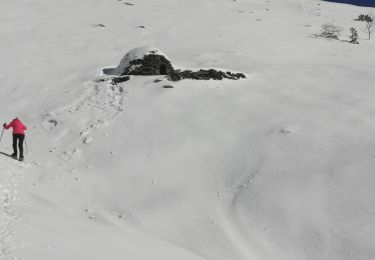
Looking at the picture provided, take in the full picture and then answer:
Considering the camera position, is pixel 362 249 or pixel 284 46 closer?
pixel 362 249

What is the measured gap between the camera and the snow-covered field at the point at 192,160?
32.5 ft

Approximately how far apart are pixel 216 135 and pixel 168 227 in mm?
4620

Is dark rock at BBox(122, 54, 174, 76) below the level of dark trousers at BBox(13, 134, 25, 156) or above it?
above

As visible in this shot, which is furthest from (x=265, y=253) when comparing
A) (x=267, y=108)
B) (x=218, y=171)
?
(x=267, y=108)

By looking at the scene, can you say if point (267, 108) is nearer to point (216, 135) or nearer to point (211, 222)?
point (216, 135)

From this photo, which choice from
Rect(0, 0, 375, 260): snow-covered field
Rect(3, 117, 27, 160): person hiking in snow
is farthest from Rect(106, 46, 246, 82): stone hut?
Rect(3, 117, 27, 160): person hiking in snow

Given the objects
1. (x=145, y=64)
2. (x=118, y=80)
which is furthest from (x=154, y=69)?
(x=118, y=80)

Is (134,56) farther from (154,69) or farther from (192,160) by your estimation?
(192,160)

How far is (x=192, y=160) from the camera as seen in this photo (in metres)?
13.5

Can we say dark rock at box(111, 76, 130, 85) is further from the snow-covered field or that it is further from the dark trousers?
the dark trousers

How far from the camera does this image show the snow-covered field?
32.5ft

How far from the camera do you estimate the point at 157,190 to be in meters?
12.2

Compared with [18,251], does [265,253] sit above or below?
below

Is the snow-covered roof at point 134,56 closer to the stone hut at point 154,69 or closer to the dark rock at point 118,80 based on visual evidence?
the stone hut at point 154,69
